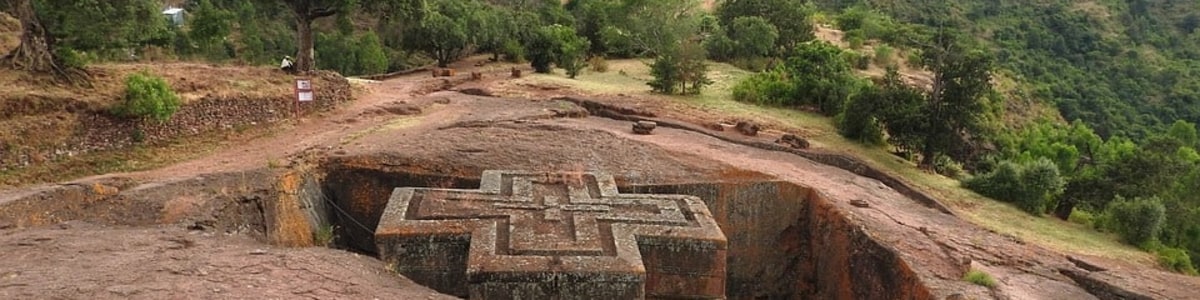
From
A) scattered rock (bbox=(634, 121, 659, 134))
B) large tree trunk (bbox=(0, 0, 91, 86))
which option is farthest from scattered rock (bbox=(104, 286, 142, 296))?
scattered rock (bbox=(634, 121, 659, 134))

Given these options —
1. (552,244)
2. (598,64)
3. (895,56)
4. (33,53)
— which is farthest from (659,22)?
(552,244)

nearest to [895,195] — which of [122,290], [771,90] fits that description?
[771,90]

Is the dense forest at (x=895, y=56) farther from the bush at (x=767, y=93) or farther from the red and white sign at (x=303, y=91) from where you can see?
the red and white sign at (x=303, y=91)

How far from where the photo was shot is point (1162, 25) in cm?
3991

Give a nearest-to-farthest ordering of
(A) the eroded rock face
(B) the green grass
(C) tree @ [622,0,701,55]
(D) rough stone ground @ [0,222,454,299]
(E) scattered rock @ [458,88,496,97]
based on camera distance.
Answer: (D) rough stone ground @ [0,222,454,299] → (A) the eroded rock face → (B) the green grass → (E) scattered rock @ [458,88,496,97] → (C) tree @ [622,0,701,55]

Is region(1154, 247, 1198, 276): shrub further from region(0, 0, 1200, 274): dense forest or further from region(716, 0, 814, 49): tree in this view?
region(716, 0, 814, 49): tree

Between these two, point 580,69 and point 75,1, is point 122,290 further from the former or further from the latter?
point 580,69

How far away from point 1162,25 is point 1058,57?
7459 millimetres

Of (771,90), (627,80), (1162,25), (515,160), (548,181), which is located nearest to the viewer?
(548,181)

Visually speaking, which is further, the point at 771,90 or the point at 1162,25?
the point at 1162,25

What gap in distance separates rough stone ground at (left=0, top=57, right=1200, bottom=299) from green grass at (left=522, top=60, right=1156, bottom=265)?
1.00m

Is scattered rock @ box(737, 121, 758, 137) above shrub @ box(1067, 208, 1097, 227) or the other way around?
above

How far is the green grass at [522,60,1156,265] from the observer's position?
1203 centimetres

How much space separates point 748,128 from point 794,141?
1194 mm
